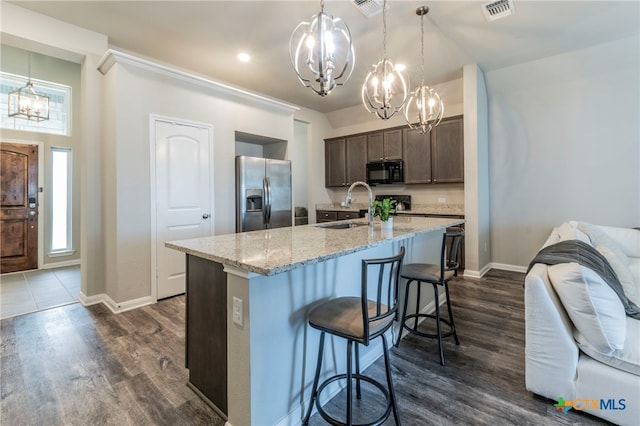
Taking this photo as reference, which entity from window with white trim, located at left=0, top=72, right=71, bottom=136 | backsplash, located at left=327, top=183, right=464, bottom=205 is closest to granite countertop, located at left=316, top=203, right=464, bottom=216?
backsplash, located at left=327, top=183, right=464, bottom=205

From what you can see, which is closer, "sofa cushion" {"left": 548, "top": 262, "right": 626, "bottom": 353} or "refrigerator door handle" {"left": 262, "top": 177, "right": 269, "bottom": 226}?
"sofa cushion" {"left": 548, "top": 262, "right": 626, "bottom": 353}

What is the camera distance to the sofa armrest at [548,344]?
5.48 feet

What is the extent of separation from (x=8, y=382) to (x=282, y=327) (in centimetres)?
199

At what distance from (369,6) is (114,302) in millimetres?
4072

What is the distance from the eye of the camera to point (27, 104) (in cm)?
423

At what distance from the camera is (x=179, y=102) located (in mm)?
3592

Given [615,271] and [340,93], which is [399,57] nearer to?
[340,93]

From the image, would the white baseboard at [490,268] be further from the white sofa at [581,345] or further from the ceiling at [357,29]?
the ceiling at [357,29]

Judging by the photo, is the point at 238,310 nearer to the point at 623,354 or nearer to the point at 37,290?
the point at 623,354

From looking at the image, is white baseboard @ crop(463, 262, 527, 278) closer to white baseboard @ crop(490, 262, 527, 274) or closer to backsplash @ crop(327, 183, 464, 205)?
white baseboard @ crop(490, 262, 527, 274)

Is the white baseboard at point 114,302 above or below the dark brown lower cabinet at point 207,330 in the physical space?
below

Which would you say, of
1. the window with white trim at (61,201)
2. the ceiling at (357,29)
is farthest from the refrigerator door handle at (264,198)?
the window with white trim at (61,201)

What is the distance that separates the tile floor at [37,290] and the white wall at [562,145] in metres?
6.22

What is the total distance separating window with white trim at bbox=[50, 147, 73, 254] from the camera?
515 cm
